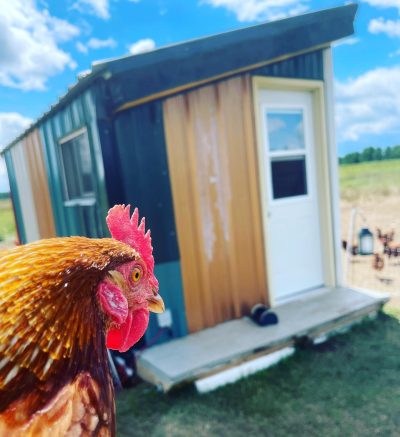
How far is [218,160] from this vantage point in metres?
3.69

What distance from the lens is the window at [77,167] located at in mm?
4031

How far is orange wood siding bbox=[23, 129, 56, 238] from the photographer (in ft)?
18.1

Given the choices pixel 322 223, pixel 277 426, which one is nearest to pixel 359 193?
pixel 322 223

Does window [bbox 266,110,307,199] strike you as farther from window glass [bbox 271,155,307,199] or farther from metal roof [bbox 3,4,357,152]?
metal roof [bbox 3,4,357,152]

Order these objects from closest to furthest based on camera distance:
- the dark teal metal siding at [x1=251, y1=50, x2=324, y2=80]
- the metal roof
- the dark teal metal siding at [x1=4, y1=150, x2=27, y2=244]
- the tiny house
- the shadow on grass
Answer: the shadow on grass, the metal roof, the tiny house, the dark teal metal siding at [x1=251, y1=50, x2=324, y2=80], the dark teal metal siding at [x1=4, y1=150, x2=27, y2=244]

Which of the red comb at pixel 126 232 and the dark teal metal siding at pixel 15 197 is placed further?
the dark teal metal siding at pixel 15 197

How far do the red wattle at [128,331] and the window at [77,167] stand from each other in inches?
113

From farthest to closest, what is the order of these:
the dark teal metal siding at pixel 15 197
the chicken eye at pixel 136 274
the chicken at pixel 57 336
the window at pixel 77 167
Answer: the dark teal metal siding at pixel 15 197, the window at pixel 77 167, the chicken eye at pixel 136 274, the chicken at pixel 57 336

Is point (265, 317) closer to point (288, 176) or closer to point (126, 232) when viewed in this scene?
point (288, 176)

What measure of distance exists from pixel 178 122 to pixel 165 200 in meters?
0.80

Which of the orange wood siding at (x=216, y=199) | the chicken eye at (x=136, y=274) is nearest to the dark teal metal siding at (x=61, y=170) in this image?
the orange wood siding at (x=216, y=199)

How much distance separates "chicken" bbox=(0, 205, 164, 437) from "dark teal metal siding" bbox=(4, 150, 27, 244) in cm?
751

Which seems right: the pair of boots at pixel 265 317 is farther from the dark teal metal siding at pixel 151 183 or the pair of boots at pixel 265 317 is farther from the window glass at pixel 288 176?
the window glass at pixel 288 176

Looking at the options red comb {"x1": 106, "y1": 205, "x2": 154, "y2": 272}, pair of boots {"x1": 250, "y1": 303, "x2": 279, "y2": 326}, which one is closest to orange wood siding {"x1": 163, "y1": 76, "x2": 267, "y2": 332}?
pair of boots {"x1": 250, "y1": 303, "x2": 279, "y2": 326}
